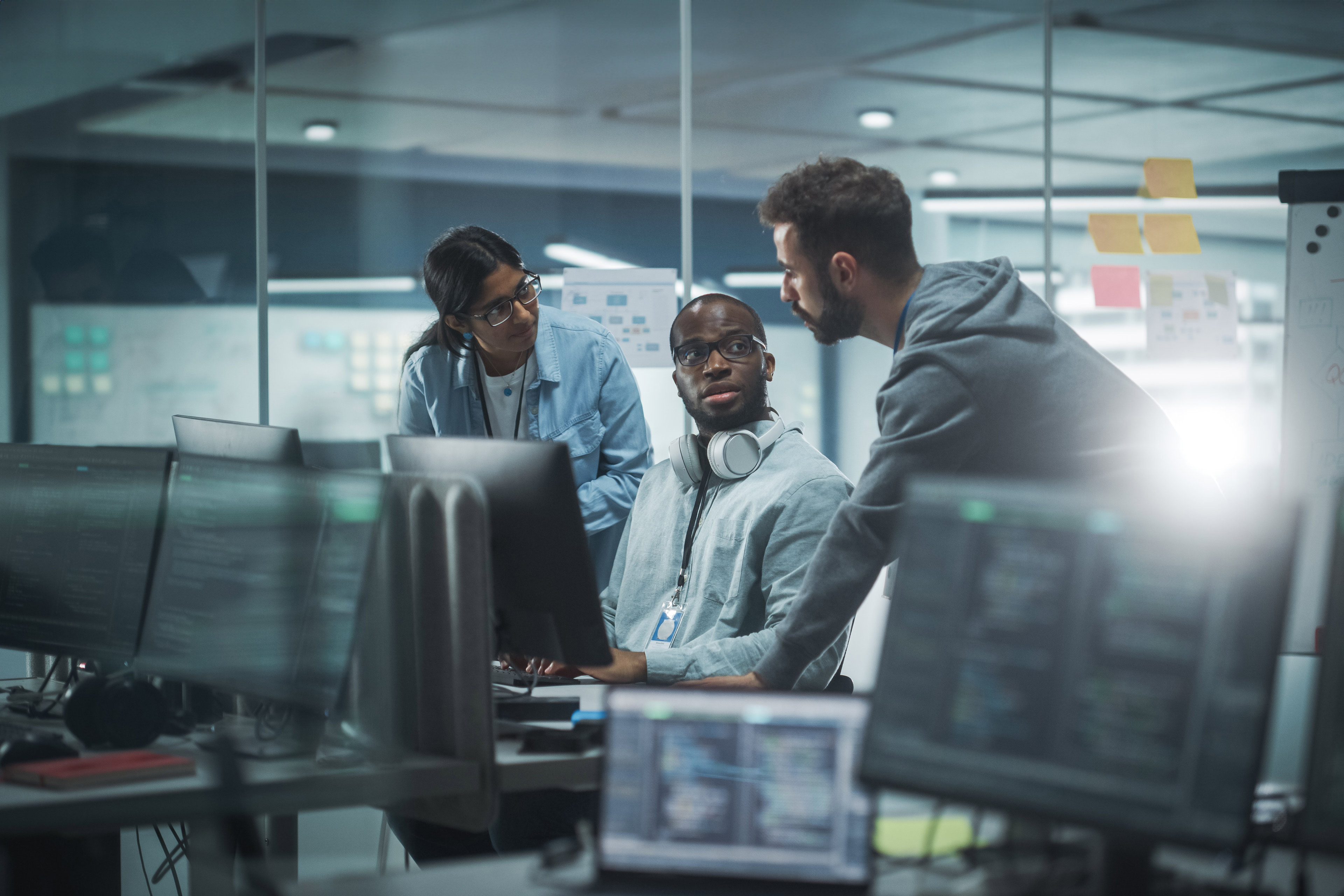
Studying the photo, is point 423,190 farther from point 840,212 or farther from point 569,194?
point 840,212

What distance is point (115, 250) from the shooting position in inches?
134

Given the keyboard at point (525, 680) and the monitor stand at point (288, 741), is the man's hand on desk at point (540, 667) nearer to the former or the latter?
the keyboard at point (525, 680)

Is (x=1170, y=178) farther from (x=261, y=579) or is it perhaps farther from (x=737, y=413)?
(x=261, y=579)

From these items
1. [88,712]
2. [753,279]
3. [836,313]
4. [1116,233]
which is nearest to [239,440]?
[88,712]

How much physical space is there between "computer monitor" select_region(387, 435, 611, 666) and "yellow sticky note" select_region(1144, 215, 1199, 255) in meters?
2.75

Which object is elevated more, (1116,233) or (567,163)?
(567,163)

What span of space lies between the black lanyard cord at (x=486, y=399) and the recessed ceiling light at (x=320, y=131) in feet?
4.02

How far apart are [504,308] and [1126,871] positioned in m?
1.88

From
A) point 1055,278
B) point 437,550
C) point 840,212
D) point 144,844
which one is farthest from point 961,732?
point 1055,278

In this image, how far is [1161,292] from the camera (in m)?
4.05

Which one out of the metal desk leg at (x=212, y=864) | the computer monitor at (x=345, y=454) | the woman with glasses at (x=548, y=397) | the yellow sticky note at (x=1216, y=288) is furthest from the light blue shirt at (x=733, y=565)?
the yellow sticky note at (x=1216, y=288)

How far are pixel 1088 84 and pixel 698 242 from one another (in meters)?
1.57

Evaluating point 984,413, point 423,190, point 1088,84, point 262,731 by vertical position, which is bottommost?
point 262,731

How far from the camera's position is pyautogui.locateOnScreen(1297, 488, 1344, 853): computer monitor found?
105cm
